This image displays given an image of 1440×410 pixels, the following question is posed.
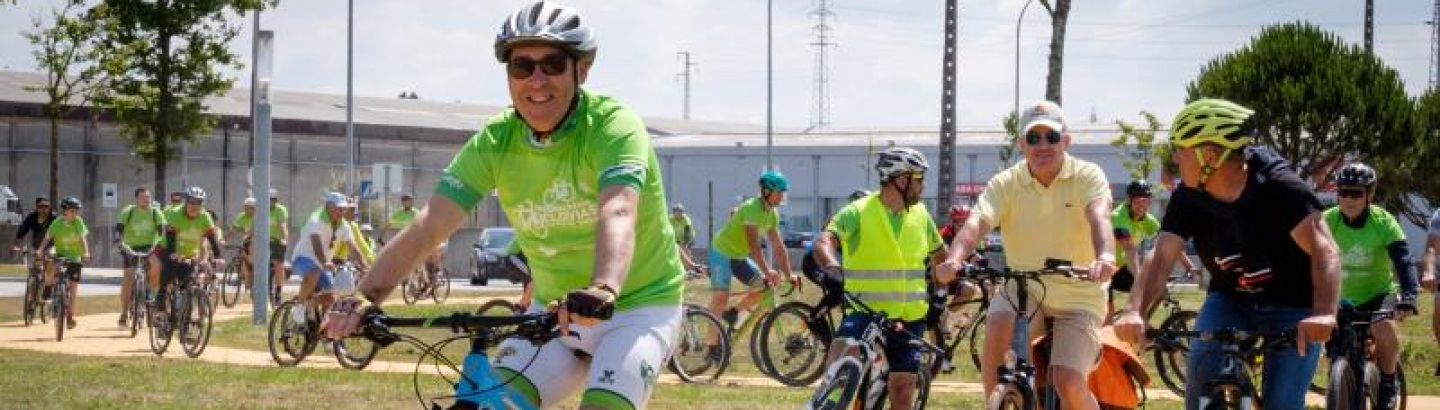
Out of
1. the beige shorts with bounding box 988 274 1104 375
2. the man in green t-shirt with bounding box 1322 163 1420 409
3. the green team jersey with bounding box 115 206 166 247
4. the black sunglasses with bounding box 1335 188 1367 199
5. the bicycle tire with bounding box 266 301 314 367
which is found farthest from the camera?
the green team jersey with bounding box 115 206 166 247

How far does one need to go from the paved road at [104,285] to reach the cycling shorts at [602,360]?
99.9 feet

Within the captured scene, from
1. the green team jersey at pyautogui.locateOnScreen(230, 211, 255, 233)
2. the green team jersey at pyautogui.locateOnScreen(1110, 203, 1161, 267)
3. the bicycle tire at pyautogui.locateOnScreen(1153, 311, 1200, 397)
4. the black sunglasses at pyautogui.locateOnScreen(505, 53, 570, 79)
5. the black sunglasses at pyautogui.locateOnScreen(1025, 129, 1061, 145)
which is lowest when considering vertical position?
the bicycle tire at pyautogui.locateOnScreen(1153, 311, 1200, 397)

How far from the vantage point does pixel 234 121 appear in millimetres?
58594

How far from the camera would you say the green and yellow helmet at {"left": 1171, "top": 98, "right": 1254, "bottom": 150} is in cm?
763

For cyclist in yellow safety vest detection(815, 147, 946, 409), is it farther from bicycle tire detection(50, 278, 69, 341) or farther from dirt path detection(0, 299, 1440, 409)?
bicycle tire detection(50, 278, 69, 341)

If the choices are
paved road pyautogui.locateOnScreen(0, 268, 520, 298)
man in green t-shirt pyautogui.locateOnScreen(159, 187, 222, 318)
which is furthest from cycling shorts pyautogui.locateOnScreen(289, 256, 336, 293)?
paved road pyautogui.locateOnScreen(0, 268, 520, 298)

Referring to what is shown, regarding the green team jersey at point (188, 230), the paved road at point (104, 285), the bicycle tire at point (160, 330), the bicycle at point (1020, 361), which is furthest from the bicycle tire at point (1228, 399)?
the paved road at point (104, 285)

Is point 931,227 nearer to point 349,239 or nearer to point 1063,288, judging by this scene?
point 1063,288

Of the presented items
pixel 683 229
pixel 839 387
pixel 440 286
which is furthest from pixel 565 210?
pixel 440 286

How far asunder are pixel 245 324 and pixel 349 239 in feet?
20.4

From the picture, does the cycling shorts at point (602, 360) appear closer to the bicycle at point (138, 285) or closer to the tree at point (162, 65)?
the bicycle at point (138, 285)

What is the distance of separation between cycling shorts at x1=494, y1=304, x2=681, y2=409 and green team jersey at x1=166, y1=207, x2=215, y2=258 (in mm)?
17608

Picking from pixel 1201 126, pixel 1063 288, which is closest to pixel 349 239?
pixel 1063 288

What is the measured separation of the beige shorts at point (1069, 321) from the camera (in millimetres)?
9367
